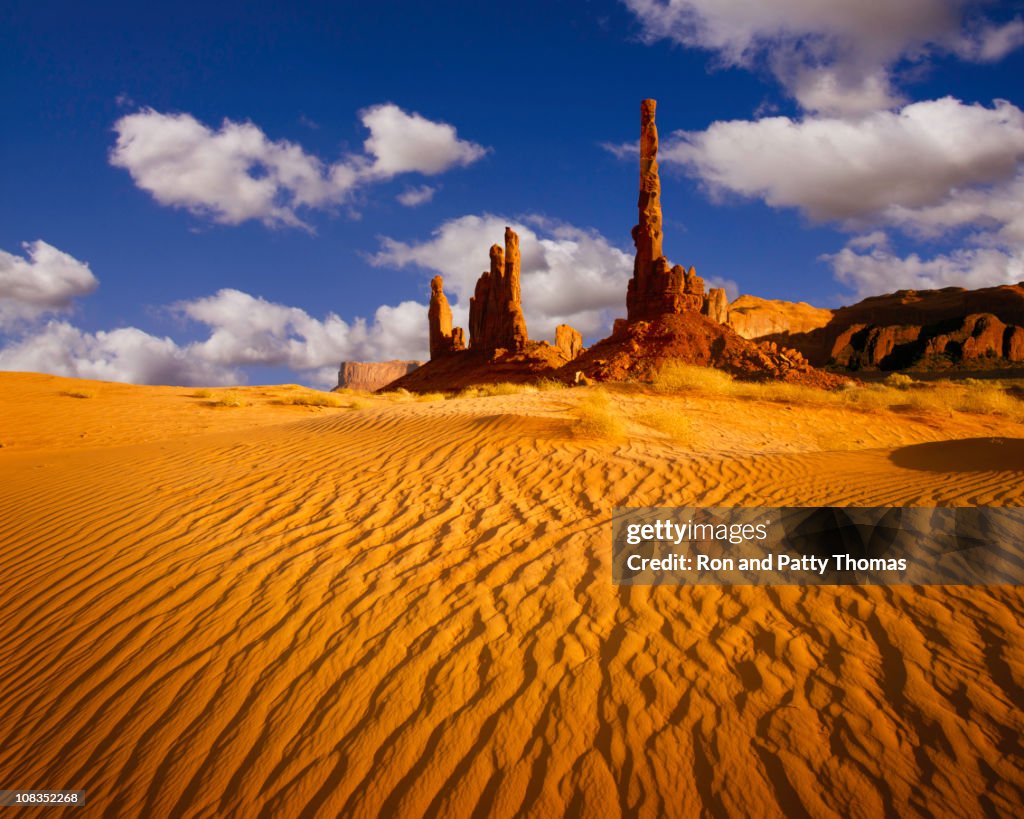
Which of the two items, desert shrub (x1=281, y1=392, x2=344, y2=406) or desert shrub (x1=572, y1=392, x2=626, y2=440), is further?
desert shrub (x1=281, y1=392, x2=344, y2=406)

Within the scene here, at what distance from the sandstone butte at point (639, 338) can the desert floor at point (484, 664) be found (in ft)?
47.9

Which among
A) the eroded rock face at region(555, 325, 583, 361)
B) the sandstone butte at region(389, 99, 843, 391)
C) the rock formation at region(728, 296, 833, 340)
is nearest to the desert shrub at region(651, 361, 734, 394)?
the sandstone butte at region(389, 99, 843, 391)

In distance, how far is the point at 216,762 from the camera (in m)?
2.74

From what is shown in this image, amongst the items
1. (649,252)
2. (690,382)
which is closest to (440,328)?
(649,252)

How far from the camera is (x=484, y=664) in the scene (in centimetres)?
328

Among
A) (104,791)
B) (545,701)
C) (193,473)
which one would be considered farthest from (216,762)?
(193,473)

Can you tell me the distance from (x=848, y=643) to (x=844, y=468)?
425 cm

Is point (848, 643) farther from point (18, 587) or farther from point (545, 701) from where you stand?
point (18, 587)

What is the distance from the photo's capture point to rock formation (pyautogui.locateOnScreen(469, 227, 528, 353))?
50.0 metres

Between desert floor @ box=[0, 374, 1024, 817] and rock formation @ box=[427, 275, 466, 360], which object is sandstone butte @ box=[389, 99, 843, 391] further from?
desert floor @ box=[0, 374, 1024, 817]

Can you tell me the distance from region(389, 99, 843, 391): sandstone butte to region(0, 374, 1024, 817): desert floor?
14.6 meters

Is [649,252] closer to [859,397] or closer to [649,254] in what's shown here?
[649,254]

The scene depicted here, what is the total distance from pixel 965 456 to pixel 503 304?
153ft

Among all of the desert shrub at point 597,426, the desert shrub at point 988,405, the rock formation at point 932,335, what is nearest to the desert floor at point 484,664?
the desert shrub at point 597,426
